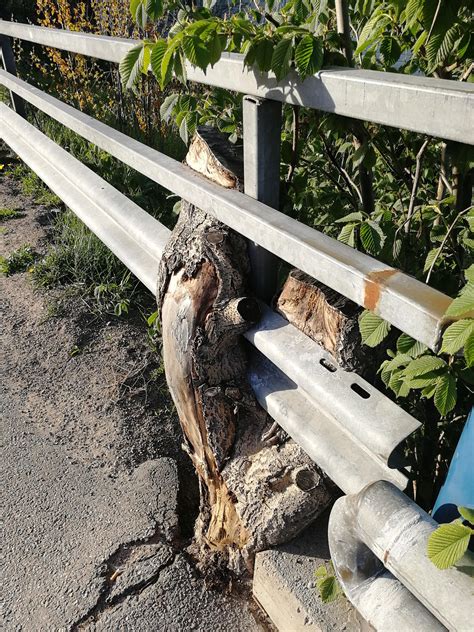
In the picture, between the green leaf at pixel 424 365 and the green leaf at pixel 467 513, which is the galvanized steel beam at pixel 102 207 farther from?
the green leaf at pixel 467 513

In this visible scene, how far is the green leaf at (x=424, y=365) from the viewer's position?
1.57 metres

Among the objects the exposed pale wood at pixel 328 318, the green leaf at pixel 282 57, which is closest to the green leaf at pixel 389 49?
the green leaf at pixel 282 57

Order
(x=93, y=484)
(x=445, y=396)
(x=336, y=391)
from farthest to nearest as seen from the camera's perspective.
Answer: (x=93, y=484) → (x=336, y=391) → (x=445, y=396)

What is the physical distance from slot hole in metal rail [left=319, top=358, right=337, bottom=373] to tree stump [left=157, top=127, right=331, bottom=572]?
0.34 meters

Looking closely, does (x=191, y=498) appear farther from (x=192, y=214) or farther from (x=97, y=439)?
(x=192, y=214)

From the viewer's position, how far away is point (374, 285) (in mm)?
1471

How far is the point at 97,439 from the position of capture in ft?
9.79

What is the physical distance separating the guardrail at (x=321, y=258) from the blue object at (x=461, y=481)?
14cm

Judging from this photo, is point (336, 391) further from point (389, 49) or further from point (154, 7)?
point (154, 7)

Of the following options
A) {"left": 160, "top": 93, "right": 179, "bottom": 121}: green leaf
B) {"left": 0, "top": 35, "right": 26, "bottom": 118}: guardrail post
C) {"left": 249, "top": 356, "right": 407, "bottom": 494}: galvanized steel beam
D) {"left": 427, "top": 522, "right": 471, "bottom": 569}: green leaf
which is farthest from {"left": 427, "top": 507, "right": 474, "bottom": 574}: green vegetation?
{"left": 0, "top": 35, "right": 26, "bottom": 118}: guardrail post

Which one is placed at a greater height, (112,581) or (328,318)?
(328,318)

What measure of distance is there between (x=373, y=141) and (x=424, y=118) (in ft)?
3.05

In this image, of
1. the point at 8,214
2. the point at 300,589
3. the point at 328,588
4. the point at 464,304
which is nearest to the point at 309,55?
the point at 464,304

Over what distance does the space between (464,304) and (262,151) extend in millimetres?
977
